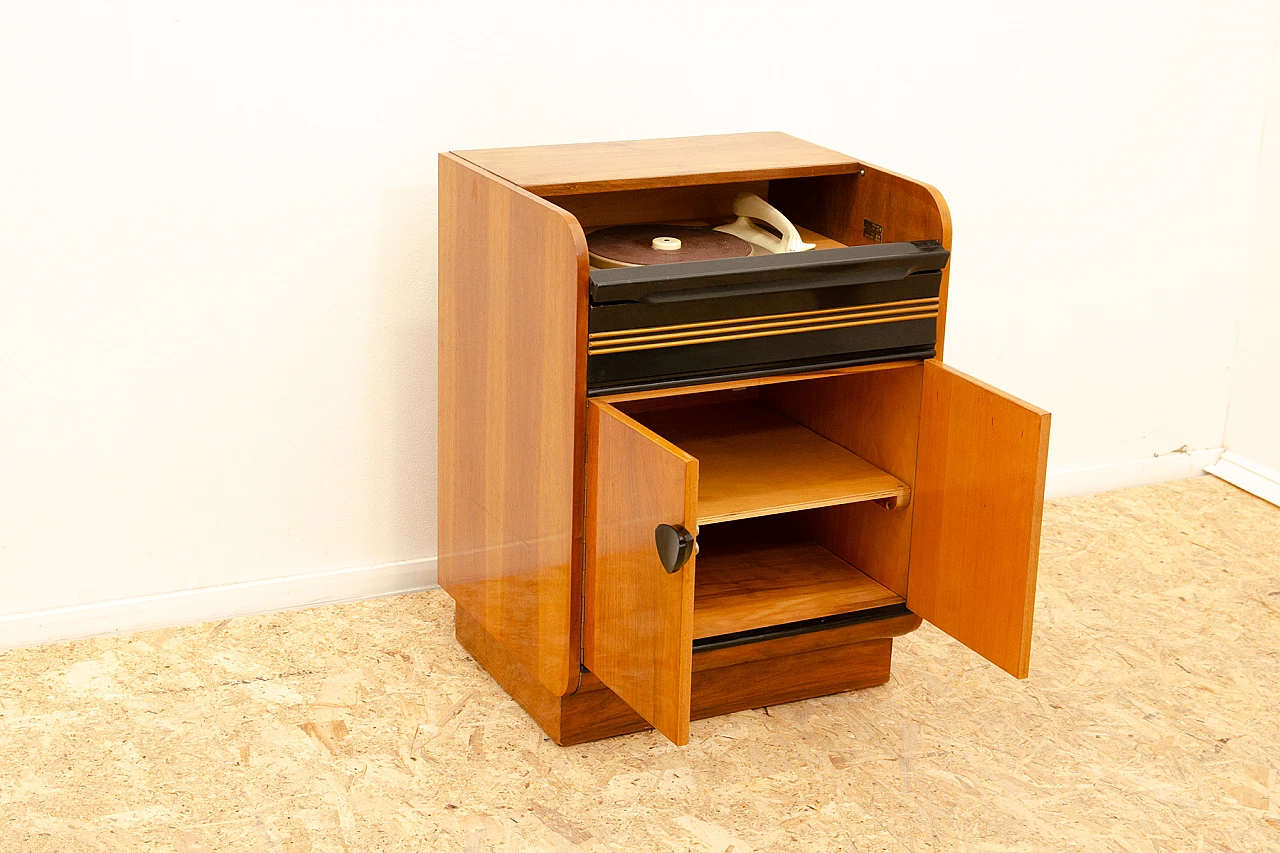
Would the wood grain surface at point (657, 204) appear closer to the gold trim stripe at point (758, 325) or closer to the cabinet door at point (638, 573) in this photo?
the gold trim stripe at point (758, 325)

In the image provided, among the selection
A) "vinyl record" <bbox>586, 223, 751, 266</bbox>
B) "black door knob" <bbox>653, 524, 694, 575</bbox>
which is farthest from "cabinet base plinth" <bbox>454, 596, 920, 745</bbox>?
"vinyl record" <bbox>586, 223, 751, 266</bbox>

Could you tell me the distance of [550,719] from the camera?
6.31 ft

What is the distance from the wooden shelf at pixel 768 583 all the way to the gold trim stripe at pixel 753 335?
316 mm

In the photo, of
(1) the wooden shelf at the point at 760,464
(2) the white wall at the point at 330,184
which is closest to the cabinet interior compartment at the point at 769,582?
(1) the wooden shelf at the point at 760,464

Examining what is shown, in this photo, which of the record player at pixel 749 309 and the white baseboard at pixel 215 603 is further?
the white baseboard at pixel 215 603

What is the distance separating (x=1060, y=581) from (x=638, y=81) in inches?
41.6

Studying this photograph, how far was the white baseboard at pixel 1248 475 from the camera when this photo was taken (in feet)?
9.14

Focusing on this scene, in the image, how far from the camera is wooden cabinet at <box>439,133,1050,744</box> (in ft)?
5.52

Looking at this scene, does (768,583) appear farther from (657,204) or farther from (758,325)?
(657,204)

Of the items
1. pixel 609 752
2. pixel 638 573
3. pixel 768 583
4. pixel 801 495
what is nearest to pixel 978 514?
pixel 801 495

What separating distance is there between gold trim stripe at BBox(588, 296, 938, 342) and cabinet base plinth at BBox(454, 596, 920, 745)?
0.41 meters

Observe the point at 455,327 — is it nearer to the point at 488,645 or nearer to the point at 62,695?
the point at 488,645

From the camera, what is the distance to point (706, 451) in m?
Result: 2.01

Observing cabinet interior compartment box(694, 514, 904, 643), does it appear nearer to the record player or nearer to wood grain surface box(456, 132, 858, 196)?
the record player
